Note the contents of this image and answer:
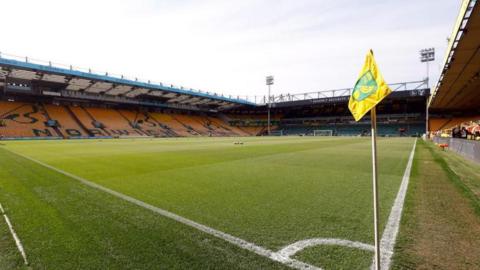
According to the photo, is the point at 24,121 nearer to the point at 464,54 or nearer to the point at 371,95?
the point at 371,95

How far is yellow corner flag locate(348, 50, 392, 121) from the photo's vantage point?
2.38 metres

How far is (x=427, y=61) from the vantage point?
45188mm

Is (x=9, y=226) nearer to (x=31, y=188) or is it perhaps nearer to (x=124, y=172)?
(x=31, y=188)

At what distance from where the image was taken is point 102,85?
42.9 meters

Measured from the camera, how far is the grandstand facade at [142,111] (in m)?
38.2

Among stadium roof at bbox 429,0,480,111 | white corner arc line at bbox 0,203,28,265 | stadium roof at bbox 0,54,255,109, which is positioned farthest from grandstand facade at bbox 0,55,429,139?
white corner arc line at bbox 0,203,28,265

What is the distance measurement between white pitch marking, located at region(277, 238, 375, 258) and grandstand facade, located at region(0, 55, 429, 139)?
42.5m

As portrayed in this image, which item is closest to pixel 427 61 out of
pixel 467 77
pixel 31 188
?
pixel 467 77

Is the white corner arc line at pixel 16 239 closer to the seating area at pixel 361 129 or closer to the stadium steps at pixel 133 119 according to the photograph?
the stadium steps at pixel 133 119

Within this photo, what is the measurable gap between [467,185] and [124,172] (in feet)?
30.7

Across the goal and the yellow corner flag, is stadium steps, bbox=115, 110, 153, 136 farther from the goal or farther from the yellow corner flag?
the yellow corner flag

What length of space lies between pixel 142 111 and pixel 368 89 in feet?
207

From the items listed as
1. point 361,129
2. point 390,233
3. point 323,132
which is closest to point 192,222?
point 390,233

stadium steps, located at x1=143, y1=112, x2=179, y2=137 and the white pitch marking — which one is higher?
stadium steps, located at x1=143, y1=112, x2=179, y2=137
